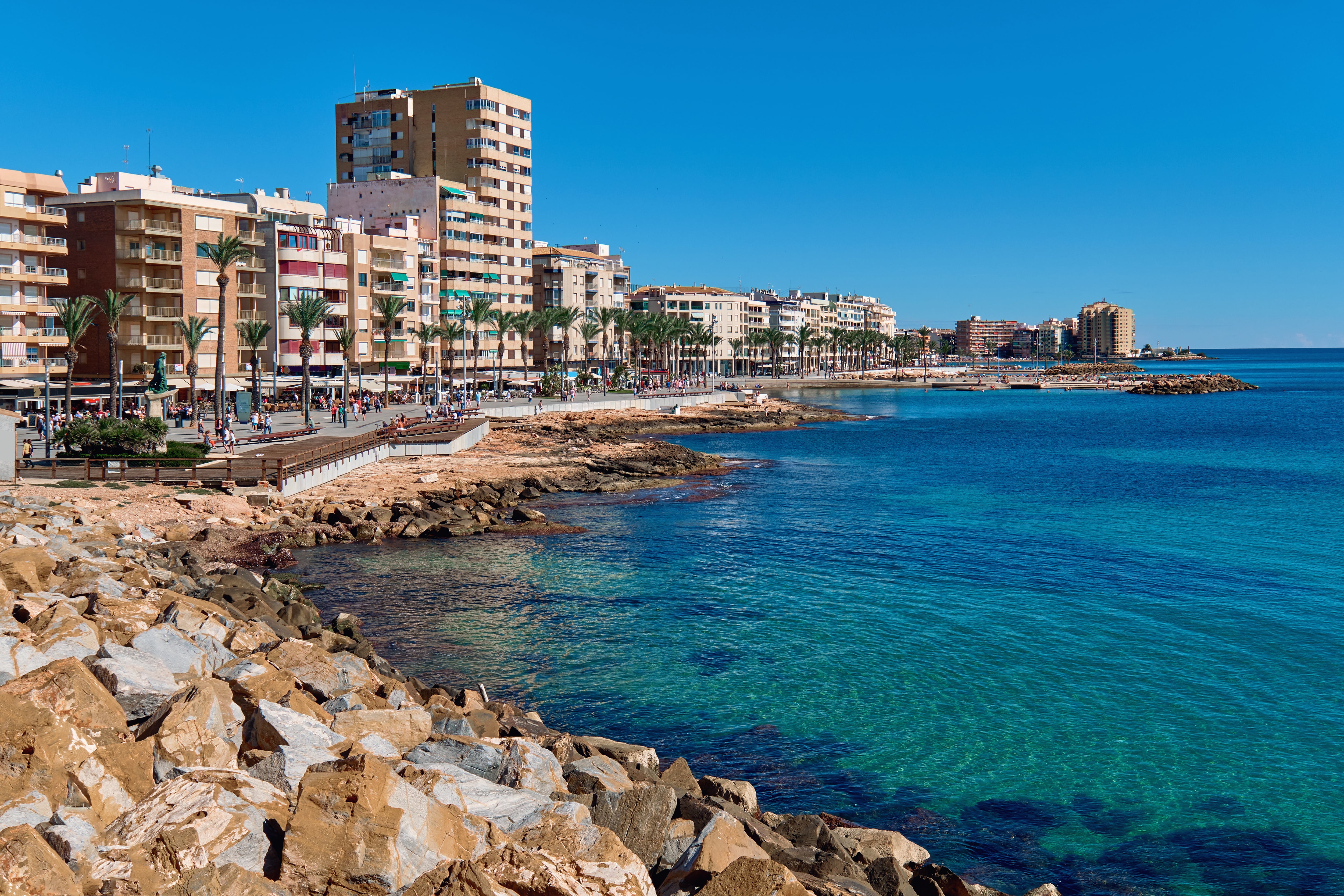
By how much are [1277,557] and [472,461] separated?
37.4 m

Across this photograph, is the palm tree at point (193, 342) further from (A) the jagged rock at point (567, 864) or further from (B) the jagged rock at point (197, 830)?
(A) the jagged rock at point (567, 864)

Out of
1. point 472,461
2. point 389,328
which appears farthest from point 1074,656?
point 389,328

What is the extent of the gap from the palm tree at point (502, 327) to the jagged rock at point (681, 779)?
3524 inches

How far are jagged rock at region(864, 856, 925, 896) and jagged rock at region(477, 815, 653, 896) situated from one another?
327 cm

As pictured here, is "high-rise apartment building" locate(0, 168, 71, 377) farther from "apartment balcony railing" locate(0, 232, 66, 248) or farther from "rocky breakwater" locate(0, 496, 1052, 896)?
"rocky breakwater" locate(0, 496, 1052, 896)

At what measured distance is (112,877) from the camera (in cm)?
727

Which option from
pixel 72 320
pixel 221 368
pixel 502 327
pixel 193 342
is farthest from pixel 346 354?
pixel 502 327

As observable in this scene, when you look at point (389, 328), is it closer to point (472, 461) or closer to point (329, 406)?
point (329, 406)

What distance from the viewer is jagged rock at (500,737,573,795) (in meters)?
10.9

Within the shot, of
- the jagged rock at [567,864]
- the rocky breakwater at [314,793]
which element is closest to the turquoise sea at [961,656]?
the rocky breakwater at [314,793]

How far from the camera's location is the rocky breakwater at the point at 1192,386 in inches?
6973

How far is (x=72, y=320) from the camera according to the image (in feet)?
180

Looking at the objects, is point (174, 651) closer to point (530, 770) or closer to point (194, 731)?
point (194, 731)

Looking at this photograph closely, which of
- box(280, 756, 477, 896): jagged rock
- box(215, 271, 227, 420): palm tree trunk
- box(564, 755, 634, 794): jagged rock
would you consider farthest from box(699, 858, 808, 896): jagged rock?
box(215, 271, 227, 420): palm tree trunk
